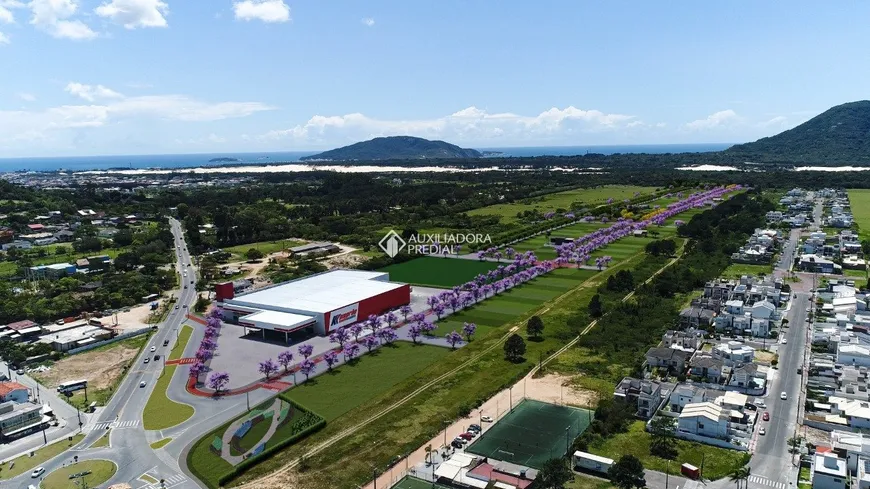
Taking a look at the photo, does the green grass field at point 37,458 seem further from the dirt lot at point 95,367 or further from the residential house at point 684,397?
the residential house at point 684,397

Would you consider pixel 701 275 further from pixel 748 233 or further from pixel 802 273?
pixel 748 233

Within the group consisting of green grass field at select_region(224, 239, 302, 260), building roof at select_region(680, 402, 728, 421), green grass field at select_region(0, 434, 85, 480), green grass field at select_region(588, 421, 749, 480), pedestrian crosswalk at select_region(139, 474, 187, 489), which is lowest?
green grass field at select_region(588, 421, 749, 480)

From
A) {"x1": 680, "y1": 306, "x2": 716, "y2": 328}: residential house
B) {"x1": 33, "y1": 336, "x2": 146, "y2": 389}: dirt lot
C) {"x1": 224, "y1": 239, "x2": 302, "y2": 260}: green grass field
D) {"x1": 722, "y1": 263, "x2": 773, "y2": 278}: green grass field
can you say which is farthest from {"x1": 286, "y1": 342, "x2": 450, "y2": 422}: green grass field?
{"x1": 224, "y1": 239, "x2": 302, "y2": 260}: green grass field

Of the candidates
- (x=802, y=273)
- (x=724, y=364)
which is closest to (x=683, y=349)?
(x=724, y=364)

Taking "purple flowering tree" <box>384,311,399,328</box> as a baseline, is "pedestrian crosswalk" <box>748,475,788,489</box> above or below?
below

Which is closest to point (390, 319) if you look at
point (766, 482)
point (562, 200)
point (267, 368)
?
point (267, 368)

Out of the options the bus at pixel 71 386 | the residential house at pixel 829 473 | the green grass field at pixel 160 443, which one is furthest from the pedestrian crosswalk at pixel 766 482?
the bus at pixel 71 386

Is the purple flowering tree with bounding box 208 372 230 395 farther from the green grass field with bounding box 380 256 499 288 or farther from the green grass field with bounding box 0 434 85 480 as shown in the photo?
the green grass field with bounding box 380 256 499 288
